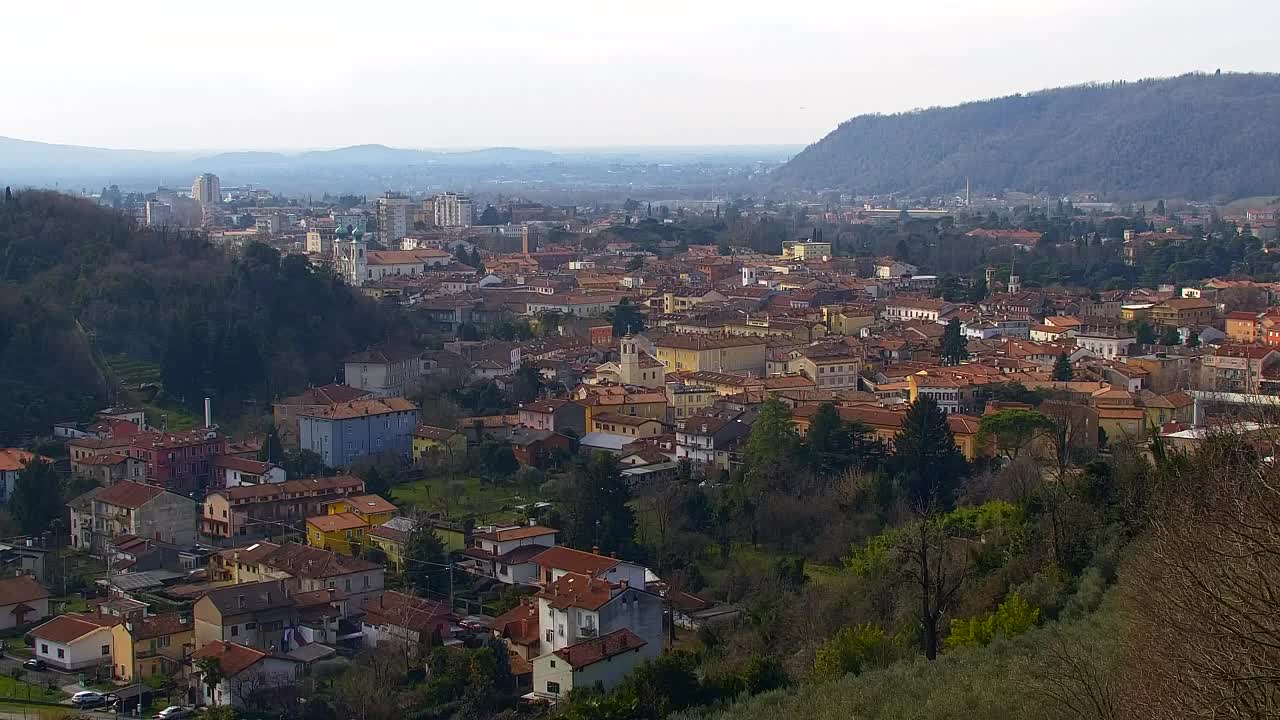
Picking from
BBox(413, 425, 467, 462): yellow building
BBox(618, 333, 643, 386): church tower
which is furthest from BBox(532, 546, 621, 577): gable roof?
BBox(618, 333, 643, 386): church tower

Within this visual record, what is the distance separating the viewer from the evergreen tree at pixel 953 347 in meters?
25.5

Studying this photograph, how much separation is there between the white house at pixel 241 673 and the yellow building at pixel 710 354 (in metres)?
12.8

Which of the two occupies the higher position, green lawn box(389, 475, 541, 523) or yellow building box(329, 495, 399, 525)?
yellow building box(329, 495, 399, 525)

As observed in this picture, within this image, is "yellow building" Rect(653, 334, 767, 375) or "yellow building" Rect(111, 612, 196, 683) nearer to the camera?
"yellow building" Rect(111, 612, 196, 683)

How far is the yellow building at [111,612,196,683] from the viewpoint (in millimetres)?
12961

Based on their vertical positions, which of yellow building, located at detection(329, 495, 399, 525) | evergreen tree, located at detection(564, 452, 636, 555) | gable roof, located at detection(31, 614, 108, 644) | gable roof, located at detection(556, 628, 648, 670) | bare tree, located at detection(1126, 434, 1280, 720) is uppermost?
bare tree, located at detection(1126, 434, 1280, 720)

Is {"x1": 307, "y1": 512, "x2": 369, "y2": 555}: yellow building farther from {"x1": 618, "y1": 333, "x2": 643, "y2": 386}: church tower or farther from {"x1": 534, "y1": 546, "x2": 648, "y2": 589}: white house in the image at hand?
{"x1": 618, "y1": 333, "x2": 643, "y2": 386}: church tower

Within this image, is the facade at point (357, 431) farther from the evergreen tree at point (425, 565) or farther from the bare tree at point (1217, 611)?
the bare tree at point (1217, 611)

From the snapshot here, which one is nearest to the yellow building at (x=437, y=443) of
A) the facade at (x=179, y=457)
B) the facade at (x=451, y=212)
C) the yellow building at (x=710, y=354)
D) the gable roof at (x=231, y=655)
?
the facade at (x=179, y=457)

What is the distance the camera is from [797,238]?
173ft

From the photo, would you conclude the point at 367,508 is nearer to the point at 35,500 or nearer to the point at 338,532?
the point at 338,532

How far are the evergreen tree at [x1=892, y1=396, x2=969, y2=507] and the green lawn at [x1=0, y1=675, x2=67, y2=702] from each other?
847 cm

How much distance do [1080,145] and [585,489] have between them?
77854 millimetres

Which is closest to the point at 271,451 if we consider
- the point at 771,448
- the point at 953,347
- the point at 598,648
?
the point at 771,448
